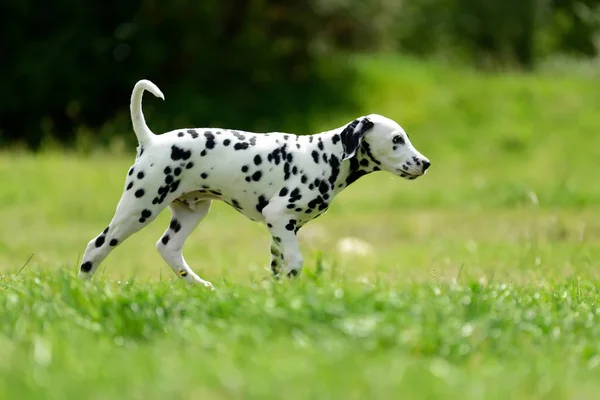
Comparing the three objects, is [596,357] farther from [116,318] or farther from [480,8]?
[480,8]

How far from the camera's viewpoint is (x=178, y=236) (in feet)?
24.7

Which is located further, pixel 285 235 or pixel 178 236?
pixel 178 236

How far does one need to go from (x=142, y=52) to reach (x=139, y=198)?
730 inches

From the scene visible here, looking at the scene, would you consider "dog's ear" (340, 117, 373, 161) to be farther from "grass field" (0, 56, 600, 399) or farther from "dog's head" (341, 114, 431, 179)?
"grass field" (0, 56, 600, 399)

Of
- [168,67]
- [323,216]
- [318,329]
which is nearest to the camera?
[318,329]

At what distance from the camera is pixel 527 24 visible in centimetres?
3338

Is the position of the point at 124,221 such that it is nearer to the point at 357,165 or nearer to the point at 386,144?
the point at 357,165

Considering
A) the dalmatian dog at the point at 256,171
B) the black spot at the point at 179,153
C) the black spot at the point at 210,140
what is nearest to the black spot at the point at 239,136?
the dalmatian dog at the point at 256,171

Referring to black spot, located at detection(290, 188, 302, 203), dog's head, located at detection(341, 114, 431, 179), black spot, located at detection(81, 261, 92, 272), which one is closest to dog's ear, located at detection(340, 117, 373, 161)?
dog's head, located at detection(341, 114, 431, 179)

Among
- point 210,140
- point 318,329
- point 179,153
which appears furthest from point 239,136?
point 318,329

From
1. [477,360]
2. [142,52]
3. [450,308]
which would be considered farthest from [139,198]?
[142,52]

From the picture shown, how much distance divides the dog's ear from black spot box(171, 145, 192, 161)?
1105 mm

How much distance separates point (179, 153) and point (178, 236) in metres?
0.69

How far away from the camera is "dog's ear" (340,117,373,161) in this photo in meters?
7.27
